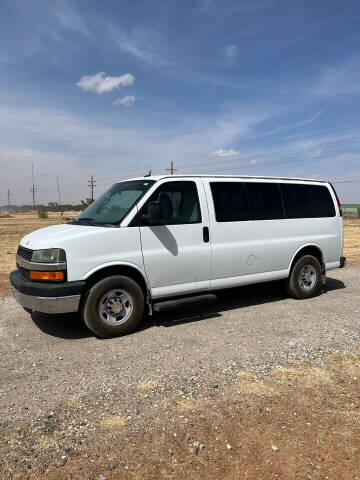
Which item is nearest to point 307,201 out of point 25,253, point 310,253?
point 310,253

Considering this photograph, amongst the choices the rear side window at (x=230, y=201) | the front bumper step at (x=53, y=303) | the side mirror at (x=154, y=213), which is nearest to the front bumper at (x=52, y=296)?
the front bumper step at (x=53, y=303)

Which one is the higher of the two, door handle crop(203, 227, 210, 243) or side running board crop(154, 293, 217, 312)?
A: door handle crop(203, 227, 210, 243)

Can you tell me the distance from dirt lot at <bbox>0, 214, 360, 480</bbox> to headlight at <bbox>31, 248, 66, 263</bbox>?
113cm

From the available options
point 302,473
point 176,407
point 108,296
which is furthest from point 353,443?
point 108,296

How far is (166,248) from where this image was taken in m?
5.10

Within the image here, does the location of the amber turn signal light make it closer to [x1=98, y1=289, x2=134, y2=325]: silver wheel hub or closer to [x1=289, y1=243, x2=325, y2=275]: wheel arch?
[x1=98, y1=289, x2=134, y2=325]: silver wheel hub

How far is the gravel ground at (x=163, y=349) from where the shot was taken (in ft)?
11.6

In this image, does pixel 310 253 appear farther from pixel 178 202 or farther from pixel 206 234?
pixel 178 202

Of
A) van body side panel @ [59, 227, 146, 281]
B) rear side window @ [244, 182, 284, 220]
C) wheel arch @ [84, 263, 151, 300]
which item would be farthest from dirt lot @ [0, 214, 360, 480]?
rear side window @ [244, 182, 284, 220]

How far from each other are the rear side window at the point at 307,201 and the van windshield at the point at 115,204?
9.03ft

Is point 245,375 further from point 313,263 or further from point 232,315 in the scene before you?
point 313,263

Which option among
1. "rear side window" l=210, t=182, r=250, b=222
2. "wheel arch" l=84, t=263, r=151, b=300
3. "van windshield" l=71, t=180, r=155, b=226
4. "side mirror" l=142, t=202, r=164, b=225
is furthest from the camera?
"rear side window" l=210, t=182, r=250, b=222

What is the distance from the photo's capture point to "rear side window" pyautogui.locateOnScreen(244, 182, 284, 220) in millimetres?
6051

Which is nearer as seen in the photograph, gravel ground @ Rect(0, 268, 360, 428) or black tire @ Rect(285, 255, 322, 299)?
gravel ground @ Rect(0, 268, 360, 428)
